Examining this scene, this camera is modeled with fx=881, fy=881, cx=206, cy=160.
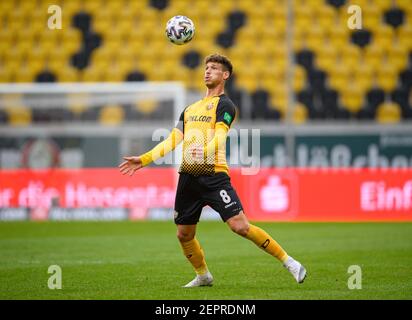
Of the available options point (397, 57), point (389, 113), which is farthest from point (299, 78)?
point (397, 57)

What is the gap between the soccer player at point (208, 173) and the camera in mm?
8250

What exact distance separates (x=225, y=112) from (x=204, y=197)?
32.9 inches

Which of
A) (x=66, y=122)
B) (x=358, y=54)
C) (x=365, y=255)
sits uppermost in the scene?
(x=358, y=54)

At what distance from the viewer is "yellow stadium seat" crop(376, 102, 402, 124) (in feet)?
69.7

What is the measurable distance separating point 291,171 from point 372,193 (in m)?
1.63

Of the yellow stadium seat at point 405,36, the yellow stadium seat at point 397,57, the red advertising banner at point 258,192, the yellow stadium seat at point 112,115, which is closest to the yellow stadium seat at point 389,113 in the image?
the yellow stadium seat at point 397,57

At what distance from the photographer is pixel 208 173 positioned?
329 inches

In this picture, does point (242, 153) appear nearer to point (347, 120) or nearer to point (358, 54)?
point (347, 120)

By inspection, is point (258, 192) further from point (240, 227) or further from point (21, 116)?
point (240, 227)

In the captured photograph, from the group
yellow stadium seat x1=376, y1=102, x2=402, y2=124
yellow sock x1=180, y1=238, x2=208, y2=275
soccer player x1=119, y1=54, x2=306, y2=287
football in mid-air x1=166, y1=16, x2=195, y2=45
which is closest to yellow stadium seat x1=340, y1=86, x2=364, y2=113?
yellow stadium seat x1=376, y1=102, x2=402, y2=124

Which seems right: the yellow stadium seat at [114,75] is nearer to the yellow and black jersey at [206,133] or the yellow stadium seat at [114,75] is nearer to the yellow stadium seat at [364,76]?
the yellow stadium seat at [364,76]

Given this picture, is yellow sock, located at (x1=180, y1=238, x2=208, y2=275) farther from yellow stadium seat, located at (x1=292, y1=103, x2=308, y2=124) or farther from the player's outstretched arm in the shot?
yellow stadium seat, located at (x1=292, y1=103, x2=308, y2=124)

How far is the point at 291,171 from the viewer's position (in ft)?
56.9
